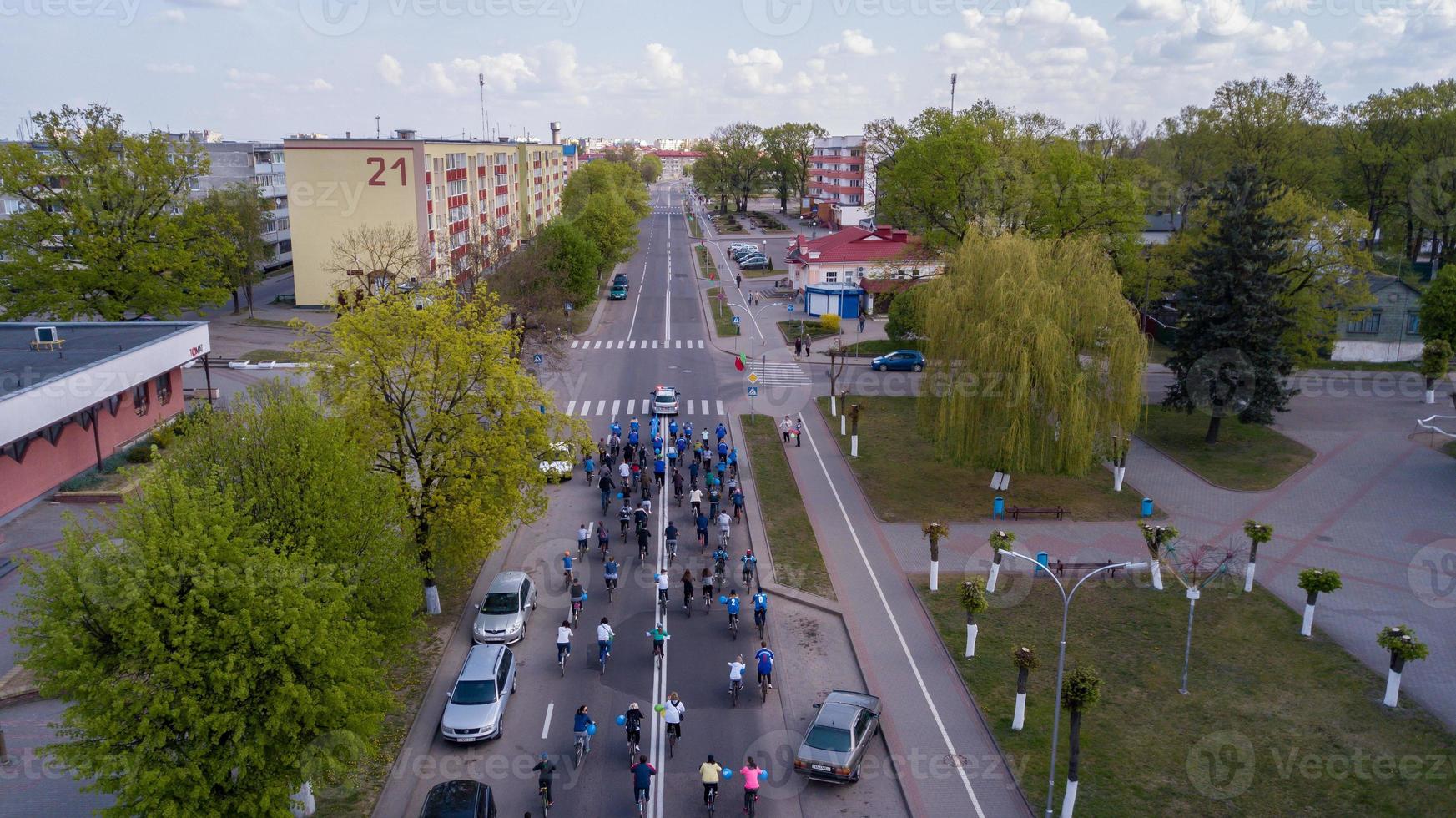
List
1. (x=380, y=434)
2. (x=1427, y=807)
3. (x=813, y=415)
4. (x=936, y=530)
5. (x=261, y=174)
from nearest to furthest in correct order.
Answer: (x=1427, y=807) → (x=380, y=434) → (x=936, y=530) → (x=813, y=415) → (x=261, y=174)

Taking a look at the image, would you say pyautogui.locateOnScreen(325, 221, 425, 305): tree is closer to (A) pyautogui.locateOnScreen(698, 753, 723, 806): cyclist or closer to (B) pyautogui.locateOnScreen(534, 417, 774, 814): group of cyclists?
(B) pyautogui.locateOnScreen(534, 417, 774, 814): group of cyclists

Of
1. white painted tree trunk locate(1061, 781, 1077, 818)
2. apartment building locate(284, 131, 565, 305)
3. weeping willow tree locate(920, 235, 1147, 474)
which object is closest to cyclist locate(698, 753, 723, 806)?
white painted tree trunk locate(1061, 781, 1077, 818)

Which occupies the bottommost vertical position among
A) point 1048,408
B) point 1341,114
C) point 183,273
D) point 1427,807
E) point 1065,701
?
point 1427,807

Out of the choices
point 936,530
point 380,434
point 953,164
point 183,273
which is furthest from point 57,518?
point 953,164

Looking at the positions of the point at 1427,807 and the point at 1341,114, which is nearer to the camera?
the point at 1427,807

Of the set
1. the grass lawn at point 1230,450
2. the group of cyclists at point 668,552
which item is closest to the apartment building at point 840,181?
the grass lawn at point 1230,450

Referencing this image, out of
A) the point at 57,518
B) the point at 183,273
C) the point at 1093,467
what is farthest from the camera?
the point at 183,273

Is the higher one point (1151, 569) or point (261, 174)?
point (261, 174)

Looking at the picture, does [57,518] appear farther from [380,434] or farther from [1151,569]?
[1151,569]

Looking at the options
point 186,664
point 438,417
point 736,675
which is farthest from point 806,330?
point 186,664
